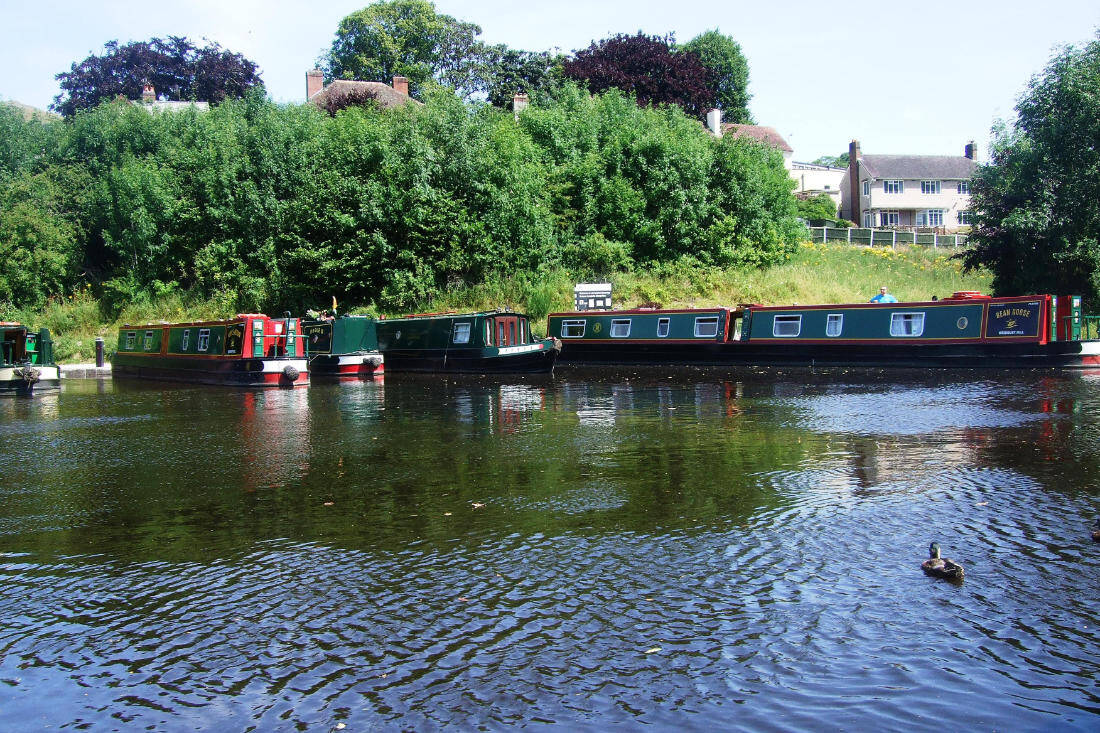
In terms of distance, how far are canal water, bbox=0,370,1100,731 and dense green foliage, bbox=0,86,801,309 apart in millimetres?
21320

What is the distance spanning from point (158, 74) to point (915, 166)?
54807mm

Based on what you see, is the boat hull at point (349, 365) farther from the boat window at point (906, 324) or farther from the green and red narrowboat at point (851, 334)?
the boat window at point (906, 324)

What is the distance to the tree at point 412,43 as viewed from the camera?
203 feet

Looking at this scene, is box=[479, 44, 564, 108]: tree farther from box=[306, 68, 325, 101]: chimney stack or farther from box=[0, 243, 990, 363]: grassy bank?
box=[0, 243, 990, 363]: grassy bank

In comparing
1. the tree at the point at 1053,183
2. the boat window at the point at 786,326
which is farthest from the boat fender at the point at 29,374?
the tree at the point at 1053,183

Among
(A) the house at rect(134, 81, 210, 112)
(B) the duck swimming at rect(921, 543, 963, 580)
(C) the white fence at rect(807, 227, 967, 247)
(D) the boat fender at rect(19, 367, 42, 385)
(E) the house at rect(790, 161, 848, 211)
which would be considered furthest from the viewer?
(E) the house at rect(790, 161, 848, 211)

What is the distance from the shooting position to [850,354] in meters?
24.8

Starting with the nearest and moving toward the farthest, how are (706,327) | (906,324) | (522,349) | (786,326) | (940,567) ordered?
(940,567), (906,324), (522,349), (786,326), (706,327)

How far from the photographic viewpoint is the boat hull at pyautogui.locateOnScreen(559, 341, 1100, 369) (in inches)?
873

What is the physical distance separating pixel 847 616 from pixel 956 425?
9030 millimetres

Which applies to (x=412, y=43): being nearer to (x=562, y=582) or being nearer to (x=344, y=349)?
(x=344, y=349)

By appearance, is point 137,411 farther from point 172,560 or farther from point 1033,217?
point 1033,217

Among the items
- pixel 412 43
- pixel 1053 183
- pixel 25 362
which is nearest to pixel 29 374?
pixel 25 362

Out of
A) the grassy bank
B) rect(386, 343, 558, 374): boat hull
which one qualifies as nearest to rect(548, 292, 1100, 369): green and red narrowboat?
the grassy bank
